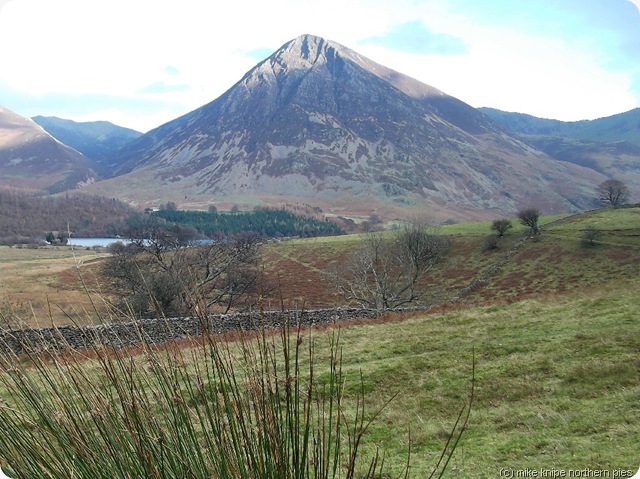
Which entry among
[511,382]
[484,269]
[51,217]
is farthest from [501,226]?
[51,217]

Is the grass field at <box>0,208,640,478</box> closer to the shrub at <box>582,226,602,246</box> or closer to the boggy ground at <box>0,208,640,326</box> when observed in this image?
the boggy ground at <box>0,208,640,326</box>

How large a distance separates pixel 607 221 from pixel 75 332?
6587 centimetres

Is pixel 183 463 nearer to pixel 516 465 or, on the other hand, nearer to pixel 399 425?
pixel 516 465

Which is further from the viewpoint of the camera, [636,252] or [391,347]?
[636,252]

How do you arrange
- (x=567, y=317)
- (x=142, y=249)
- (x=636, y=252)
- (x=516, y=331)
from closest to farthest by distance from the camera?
(x=516, y=331), (x=567, y=317), (x=142, y=249), (x=636, y=252)

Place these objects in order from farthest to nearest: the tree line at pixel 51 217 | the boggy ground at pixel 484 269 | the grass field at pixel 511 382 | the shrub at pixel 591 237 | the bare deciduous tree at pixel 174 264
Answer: the tree line at pixel 51 217
the shrub at pixel 591 237
the boggy ground at pixel 484 269
the bare deciduous tree at pixel 174 264
the grass field at pixel 511 382

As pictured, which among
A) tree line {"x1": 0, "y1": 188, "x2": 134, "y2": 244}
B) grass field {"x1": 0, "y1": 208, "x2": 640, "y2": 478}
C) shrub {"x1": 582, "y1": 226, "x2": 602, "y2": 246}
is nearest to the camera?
grass field {"x1": 0, "y1": 208, "x2": 640, "y2": 478}

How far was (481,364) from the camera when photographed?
34.0 feet

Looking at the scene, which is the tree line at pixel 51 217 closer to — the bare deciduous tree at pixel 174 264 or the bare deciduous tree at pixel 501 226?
the bare deciduous tree at pixel 174 264

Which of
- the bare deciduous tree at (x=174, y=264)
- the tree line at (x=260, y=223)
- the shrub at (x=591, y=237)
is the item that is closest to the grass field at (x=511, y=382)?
the bare deciduous tree at (x=174, y=264)

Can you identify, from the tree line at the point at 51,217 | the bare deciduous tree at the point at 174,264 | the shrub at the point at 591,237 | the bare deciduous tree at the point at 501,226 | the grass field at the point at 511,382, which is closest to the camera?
the grass field at the point at 511,382

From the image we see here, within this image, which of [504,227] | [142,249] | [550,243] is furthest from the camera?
[504,227]

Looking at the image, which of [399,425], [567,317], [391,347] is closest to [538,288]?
[567,317]

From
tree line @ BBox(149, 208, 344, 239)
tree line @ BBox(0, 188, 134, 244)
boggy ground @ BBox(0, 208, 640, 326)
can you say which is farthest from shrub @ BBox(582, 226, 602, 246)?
tree line @ BBox(149, 208, 344, 239)
